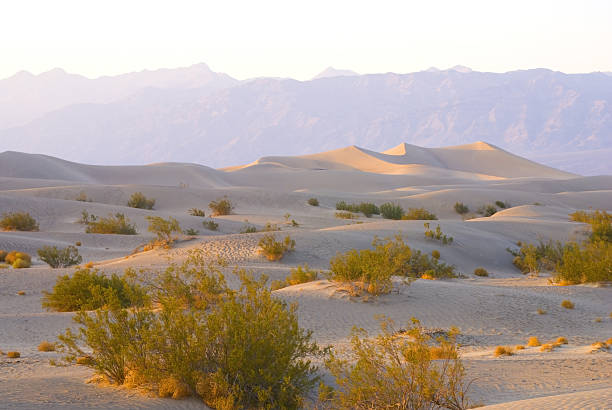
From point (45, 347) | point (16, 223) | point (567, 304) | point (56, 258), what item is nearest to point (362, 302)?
point (567, 304)

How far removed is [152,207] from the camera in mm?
38719

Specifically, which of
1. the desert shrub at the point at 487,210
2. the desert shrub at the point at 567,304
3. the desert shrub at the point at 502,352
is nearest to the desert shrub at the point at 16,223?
the desert shrub at the point at 567,304

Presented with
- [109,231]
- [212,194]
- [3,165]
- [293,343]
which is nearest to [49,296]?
[293,343]

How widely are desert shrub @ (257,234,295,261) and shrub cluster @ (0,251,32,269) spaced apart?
20.8 feet

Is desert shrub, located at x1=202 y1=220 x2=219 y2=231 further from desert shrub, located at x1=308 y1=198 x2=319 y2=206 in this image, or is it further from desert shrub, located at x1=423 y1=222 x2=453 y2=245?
desert shrub, located at x1=308 y1=198 x2=319 y2=206

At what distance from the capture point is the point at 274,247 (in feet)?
60.3

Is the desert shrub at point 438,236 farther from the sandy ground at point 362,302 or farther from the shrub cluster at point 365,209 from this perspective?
the shrub cluster at point 365,209

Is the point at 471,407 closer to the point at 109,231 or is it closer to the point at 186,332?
the point at 186,332

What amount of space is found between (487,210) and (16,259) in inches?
1157

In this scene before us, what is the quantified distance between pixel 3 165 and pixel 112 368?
210 ft

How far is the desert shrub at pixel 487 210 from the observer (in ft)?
132

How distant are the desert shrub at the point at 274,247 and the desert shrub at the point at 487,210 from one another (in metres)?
23.8

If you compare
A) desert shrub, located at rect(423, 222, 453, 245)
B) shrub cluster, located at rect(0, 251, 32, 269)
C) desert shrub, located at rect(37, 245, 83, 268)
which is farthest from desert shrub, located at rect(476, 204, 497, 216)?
shrub cluster, located at rect(0, 251, 32, 269)

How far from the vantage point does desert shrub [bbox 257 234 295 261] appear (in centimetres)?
1836
